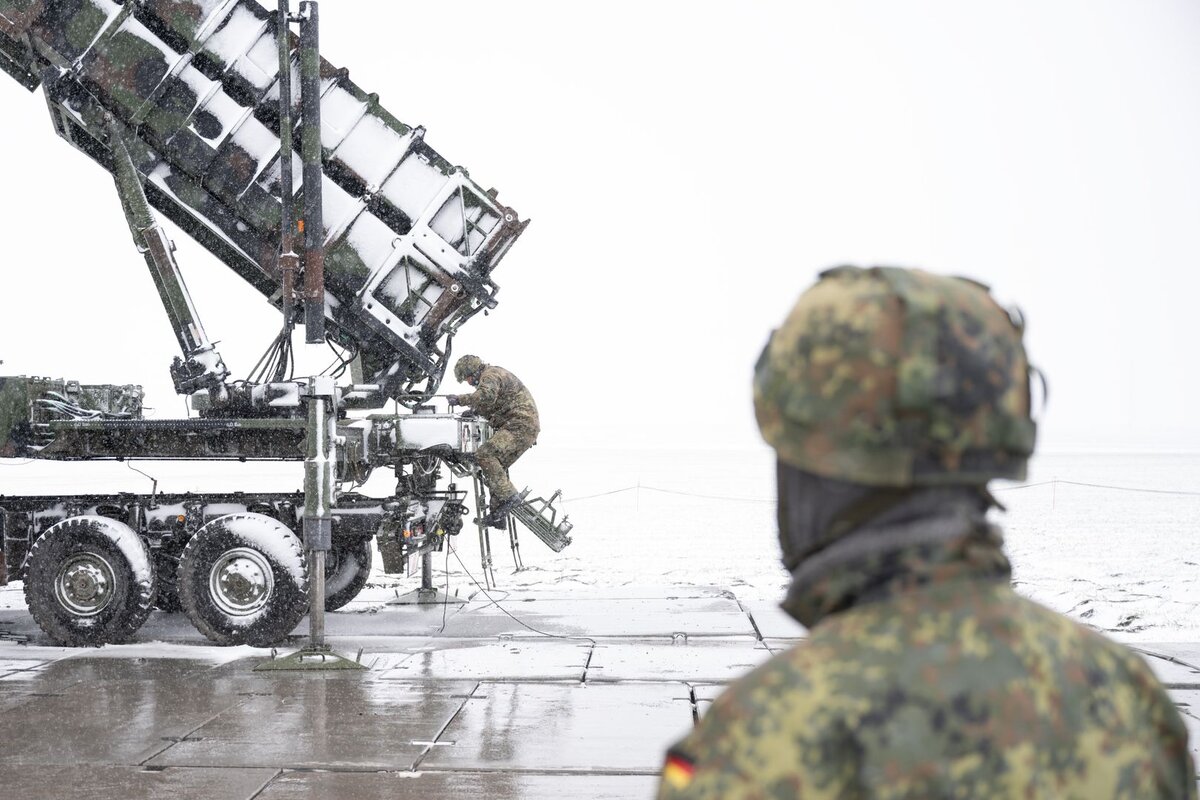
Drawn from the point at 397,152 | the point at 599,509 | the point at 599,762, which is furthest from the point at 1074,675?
the point at 599,509

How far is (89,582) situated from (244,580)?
120cm

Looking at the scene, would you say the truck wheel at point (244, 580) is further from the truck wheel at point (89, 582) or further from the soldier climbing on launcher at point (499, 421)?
the soldier climbing on launcher at point (499, 421)

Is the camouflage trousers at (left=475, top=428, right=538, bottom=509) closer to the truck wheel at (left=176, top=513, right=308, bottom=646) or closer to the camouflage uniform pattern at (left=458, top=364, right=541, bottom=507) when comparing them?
the camouflage uniform pattern at (left=458, top=364, right=541, bottom=507)

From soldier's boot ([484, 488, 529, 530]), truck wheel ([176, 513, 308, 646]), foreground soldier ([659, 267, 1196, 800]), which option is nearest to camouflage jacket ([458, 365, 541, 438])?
soldier's boot ([484, 488, 529, 530])

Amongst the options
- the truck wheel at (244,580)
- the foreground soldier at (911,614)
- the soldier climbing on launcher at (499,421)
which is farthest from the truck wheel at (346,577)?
the foreground soldier at (911,614)

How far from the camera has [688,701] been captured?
6.97 metres

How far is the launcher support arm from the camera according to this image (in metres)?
9.22

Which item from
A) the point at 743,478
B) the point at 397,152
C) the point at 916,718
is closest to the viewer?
the point at 916,718

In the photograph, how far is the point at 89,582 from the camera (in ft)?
30.5

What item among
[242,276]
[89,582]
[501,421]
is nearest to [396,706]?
[89,582]

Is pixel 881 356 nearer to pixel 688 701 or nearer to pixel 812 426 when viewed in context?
pixel 812 426

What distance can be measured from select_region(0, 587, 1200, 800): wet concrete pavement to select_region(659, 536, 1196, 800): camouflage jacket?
12.9 ft

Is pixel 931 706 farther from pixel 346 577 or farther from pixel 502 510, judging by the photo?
pixel 346 577

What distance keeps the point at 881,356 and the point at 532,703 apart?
5807 mm
